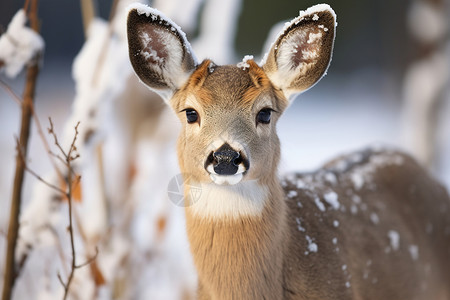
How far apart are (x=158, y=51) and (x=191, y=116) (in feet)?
1.37

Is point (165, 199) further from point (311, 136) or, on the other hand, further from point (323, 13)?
point (311, 136)

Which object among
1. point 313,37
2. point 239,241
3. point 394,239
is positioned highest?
point 313,37

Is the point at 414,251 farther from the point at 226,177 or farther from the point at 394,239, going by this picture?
the point at 226,177

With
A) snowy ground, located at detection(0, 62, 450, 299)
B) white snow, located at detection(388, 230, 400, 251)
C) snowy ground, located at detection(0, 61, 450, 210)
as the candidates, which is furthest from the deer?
snowy ground, located at detection(0, 61, 450, 210)

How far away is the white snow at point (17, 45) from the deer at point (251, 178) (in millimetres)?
643

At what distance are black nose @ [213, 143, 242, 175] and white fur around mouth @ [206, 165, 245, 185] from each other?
3 centimetres

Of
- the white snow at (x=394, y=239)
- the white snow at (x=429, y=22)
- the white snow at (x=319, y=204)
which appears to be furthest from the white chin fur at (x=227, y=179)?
the white snow at (x=429, y=22)

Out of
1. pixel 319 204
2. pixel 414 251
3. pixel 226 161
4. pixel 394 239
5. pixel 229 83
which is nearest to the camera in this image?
pixel 226 161

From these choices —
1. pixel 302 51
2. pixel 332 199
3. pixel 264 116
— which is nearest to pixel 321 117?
pixel 332 199

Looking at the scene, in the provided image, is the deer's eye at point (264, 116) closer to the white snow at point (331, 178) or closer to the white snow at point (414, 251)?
the white snow at point (331, 178)

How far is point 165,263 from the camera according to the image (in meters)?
5.98

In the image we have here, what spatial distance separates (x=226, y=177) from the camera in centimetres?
284

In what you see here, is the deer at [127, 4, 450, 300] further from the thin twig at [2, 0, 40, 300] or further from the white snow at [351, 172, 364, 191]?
the thin twig at [2, 0, 40, 300]

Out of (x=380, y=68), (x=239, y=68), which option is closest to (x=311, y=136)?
(x=380, y=68)
